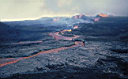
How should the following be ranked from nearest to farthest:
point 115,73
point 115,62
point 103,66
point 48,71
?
point 115,73, point 48,71, point 103,66, point 115,62

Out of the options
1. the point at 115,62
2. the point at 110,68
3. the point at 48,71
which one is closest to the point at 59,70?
the point at 48,71

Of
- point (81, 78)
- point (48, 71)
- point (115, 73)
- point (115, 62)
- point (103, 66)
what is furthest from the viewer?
point (115, 62)

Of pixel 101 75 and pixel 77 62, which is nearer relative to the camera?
pixel 101 75

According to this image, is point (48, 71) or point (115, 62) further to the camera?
point (115, 62)

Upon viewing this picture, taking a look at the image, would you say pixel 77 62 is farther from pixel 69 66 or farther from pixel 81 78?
pixel 81 78

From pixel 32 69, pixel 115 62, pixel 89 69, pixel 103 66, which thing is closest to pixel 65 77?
pixel 89 69

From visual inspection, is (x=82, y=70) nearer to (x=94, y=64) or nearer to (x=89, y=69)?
(x=89, y=69)

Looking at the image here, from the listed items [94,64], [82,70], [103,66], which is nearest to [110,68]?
[103,66]

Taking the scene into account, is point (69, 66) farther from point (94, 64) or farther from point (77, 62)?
point (94, 64)
